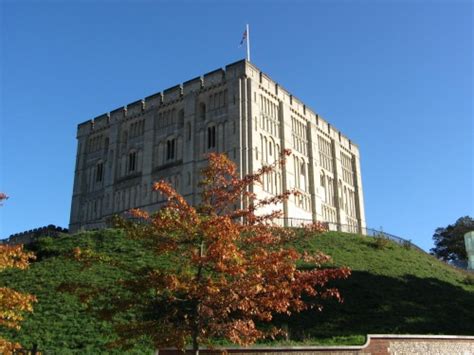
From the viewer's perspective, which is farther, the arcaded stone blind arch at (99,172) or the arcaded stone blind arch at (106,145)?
the arcaded stone blind arch at (106,145)

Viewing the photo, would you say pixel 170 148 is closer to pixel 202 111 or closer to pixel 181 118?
pixel 181 118

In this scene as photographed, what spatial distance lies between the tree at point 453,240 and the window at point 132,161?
40682 millimetres

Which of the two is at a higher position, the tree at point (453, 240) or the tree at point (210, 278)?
the tree at point (453, 240)

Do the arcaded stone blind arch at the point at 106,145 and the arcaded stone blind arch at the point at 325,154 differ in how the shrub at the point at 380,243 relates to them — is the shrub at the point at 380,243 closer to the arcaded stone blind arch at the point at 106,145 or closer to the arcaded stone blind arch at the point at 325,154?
the arcaded stone blind arch at the point at 325,154

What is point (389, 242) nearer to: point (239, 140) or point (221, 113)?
point (239, 140)

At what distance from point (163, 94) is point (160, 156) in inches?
290

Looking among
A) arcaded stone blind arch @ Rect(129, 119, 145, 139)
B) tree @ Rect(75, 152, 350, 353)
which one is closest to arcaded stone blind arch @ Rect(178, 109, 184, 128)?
arcaded stone blind arch @ Rect(129, 119, 145, 139)

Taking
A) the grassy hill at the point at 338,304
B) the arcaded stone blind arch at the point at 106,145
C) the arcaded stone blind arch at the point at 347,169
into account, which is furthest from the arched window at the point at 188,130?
the arcaded stone blind arch at the point at 347,169

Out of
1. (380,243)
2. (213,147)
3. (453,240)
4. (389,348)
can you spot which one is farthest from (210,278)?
(453,240)

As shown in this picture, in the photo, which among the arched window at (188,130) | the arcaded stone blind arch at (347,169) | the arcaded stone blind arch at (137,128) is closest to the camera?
the arched window at (188,130)

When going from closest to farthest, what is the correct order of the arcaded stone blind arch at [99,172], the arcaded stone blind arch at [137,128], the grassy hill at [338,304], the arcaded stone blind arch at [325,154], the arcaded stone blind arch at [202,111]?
the grassy hill at [338,304] → the arcaded stone blind arch at [202,111] → the arcaded stone blind arch at [137,128] → the arcaded stone blind arch at [325,154] → the arcaded stone blind arch at [99,172]

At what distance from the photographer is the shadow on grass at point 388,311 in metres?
18.3

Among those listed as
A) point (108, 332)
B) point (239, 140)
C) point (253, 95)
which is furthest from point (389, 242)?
point (108, 332)

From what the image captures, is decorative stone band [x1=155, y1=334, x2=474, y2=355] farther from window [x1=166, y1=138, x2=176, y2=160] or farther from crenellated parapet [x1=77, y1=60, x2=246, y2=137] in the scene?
window [x1=166, y1=138, x2=176, y2=160]
